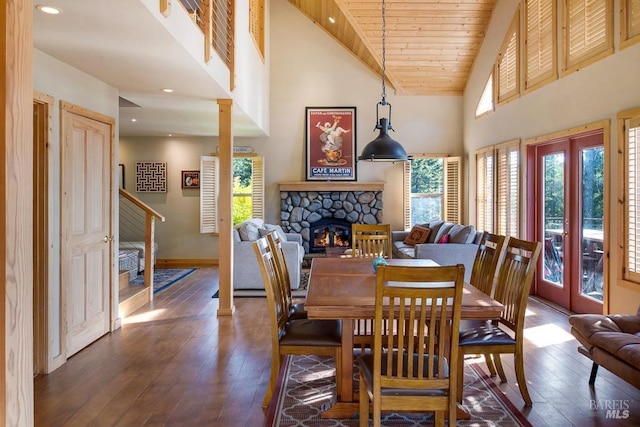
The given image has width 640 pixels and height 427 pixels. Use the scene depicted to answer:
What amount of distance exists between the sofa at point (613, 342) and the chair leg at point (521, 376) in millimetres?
520

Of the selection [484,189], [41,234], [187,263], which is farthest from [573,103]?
[187,263]

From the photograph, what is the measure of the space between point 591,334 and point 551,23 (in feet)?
12.7

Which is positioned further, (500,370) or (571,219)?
(571,219)

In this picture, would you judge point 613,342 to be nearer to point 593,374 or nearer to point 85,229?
point 593,374

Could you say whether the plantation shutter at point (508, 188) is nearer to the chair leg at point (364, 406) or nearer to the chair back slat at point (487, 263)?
the chair back slat at point (487, 263)

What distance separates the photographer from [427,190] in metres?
8.42

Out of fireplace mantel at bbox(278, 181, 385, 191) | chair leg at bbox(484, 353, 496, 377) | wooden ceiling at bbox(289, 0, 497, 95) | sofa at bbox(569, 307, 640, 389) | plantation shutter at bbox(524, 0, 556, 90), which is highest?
wooden ceiling at bbox(289, 0, 497, 95)

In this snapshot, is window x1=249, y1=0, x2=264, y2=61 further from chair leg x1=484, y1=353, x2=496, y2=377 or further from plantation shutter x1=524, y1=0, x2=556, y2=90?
chair leg x1=484, y1=353, x2=496, y2=377

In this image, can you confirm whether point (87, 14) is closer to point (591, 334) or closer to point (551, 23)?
point (591, 334)

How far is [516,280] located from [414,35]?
5561 mm

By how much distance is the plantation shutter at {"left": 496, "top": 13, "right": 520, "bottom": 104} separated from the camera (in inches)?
241

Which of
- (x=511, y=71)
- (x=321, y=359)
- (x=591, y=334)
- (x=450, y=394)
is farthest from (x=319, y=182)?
(x=450, y=394)

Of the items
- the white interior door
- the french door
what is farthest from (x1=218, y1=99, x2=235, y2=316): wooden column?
the french door

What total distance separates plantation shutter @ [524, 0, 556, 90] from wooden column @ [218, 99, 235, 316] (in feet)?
12.4
